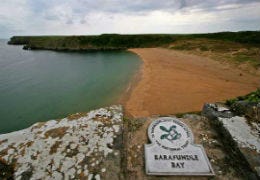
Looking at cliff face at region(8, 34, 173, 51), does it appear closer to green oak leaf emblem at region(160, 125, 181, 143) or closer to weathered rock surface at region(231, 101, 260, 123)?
weathered rock surface at region(231, 101, 260, 123)

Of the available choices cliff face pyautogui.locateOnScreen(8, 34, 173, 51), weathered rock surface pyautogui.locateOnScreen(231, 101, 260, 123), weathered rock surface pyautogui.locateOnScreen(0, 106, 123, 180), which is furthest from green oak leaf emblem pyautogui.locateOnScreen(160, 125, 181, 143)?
cliff face pyautogui.locateOnScreen(8, 34, 173, 51)

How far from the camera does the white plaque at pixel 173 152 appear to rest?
8.98 feet

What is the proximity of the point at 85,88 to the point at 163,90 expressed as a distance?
281 inches

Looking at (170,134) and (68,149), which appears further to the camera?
(170,134)

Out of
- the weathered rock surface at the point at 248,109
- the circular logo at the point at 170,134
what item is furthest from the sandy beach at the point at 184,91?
the circular logo at the point at 170,134

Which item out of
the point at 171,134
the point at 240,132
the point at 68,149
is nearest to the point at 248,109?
the point at 240,132

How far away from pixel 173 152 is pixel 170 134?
0.41m

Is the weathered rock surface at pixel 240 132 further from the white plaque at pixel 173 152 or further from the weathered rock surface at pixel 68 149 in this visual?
the weathered rock surface at pixel 68 149

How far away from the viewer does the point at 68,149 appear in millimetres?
2855

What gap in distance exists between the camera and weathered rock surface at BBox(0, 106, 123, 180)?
250 cm

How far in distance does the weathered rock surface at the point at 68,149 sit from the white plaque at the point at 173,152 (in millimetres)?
612

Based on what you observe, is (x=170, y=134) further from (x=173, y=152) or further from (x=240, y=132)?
(x=240, y=132)

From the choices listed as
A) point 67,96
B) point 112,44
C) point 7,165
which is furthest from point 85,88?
point 112,44

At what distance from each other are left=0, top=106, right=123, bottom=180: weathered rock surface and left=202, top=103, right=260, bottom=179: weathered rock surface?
2.00 metres
